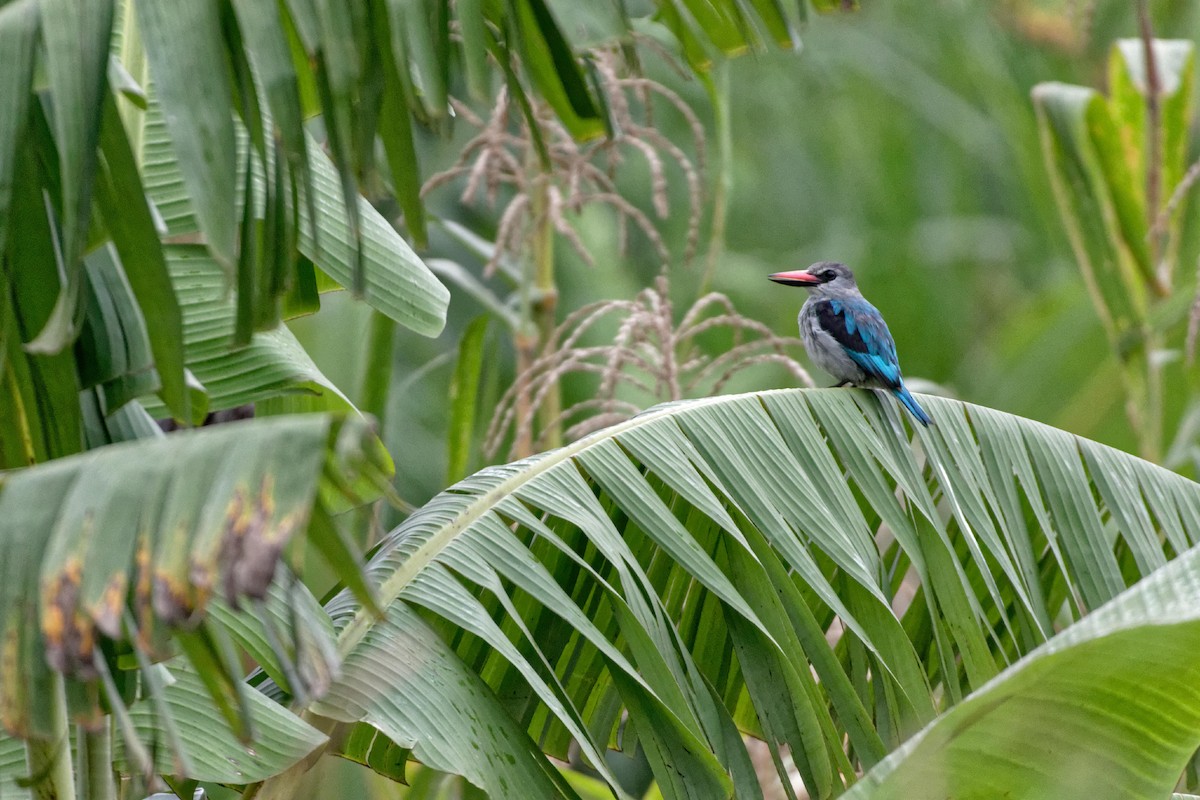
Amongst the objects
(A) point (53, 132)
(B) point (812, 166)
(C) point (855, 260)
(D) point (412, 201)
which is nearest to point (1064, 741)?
(D) point (412, 201)

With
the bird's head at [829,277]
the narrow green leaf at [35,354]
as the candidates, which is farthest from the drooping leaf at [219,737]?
the bird's head at [829,277]

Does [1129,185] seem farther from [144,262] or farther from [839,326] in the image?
[144,262]

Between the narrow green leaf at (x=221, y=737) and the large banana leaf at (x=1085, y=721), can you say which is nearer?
the large banana leaf at (x=1085, y=721)

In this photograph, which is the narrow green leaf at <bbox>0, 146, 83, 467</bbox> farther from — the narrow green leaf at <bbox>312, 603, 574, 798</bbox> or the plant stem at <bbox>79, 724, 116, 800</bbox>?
the narrow green leaf at <bbox>312, 603, 574, 798</bbox>

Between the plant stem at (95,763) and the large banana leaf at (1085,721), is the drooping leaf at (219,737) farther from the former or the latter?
the large banana leaf at (1085,721)

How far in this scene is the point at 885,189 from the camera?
9.14m

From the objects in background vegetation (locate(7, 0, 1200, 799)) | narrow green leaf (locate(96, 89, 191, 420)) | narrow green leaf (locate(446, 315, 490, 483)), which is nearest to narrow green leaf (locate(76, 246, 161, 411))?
background vegetation (locate(7, 0, 1200, 799))

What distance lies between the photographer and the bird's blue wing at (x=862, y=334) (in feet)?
11.2

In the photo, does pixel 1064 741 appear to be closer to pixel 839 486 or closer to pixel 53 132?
pixel 839 486

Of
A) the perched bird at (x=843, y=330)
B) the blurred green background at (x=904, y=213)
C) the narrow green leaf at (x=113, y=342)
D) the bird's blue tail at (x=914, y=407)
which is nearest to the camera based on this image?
the narrow green leaf at (x=113, y=342)

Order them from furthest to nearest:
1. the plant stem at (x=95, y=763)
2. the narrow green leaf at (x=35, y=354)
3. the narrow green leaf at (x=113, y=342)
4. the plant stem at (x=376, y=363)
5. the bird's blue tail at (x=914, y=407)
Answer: the plant stem at (x=376, y=363) → the bird's blue tail at (x=914, y=407) → the plant stem at (x=95, y=763) → the narrow green leaf at (x=113, y=342) → the narrow green leaf at (x=35, y=354)

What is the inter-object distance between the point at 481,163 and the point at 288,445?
225 centimetres

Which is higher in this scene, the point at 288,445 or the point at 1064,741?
the point at 288,445

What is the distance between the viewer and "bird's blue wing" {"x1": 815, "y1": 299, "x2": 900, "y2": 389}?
3.42m
